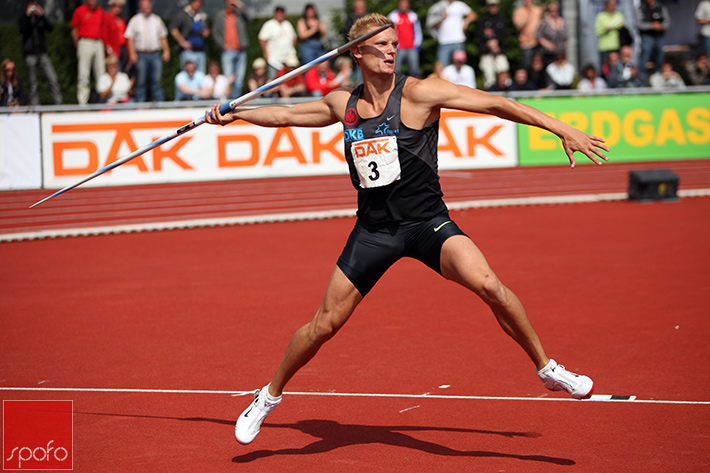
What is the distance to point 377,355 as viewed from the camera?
7539mm

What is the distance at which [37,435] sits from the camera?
566 centimetres

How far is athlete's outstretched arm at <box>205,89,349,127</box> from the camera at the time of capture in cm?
555

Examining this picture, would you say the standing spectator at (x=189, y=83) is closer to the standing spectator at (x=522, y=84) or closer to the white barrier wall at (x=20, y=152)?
the white barrier wall at (x=20, y=152)

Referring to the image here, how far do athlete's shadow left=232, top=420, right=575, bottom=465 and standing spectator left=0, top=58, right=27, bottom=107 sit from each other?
1325 centimetres

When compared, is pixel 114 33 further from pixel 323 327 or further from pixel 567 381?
pixel 567 381

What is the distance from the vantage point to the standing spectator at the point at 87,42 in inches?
738

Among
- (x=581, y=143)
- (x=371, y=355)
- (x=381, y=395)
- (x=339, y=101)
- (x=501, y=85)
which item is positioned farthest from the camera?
(x=501, y=85)

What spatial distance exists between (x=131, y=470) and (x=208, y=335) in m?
3.30

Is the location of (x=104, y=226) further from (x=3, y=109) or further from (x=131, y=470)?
(x=131, y=470)

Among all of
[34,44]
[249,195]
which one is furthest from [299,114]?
[34,44]

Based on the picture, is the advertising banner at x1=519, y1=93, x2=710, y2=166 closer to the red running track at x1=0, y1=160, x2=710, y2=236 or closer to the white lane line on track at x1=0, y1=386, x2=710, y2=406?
the red running track at x1=0, y1=160, x2=710, y2=236

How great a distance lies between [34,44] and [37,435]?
15074 millimetres

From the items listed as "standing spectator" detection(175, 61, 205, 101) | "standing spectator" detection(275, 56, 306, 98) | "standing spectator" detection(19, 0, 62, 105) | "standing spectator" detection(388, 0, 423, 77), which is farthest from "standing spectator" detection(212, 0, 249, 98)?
→ "standing spectator" detection(19, 0, 62, 105)

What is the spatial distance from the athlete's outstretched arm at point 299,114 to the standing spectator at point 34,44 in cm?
1415
